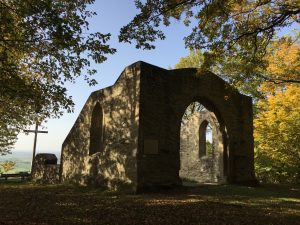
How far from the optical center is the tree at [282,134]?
56.2ft

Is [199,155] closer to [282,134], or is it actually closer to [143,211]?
[282,134]

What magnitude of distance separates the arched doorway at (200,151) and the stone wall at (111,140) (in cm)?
558

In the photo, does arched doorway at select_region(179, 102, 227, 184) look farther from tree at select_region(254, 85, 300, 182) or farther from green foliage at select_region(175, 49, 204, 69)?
green foliage at select_region(175, 49, 204, 69)

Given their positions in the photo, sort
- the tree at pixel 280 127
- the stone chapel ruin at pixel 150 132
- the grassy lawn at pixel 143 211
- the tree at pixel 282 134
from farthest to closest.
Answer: the tree at pixel 282 134 < the tree at pixel 280 127 < the stone chapel ruin at pixel 150 132 < the grassy lawn at pixel 143 211

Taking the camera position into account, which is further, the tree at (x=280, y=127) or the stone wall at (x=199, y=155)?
the tree at (x=280, y=127)

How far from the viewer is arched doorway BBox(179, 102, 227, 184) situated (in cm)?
1655

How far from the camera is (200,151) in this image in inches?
751

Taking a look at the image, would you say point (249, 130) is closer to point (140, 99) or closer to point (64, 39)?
point (140, 99)

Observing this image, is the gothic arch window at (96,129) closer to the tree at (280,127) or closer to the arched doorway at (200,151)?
the arched doorway at (200,151)

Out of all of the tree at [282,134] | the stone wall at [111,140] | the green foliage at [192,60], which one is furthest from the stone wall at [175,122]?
the green foliage at [192,60]

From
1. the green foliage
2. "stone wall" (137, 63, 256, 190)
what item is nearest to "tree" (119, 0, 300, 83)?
"stone wall" (137, 63, 256, 190)

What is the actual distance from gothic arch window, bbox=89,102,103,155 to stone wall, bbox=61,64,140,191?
0.52 feet

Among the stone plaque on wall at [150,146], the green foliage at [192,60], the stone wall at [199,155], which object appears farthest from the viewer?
the green foliage at [192,60]

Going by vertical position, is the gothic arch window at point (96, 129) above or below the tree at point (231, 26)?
below
